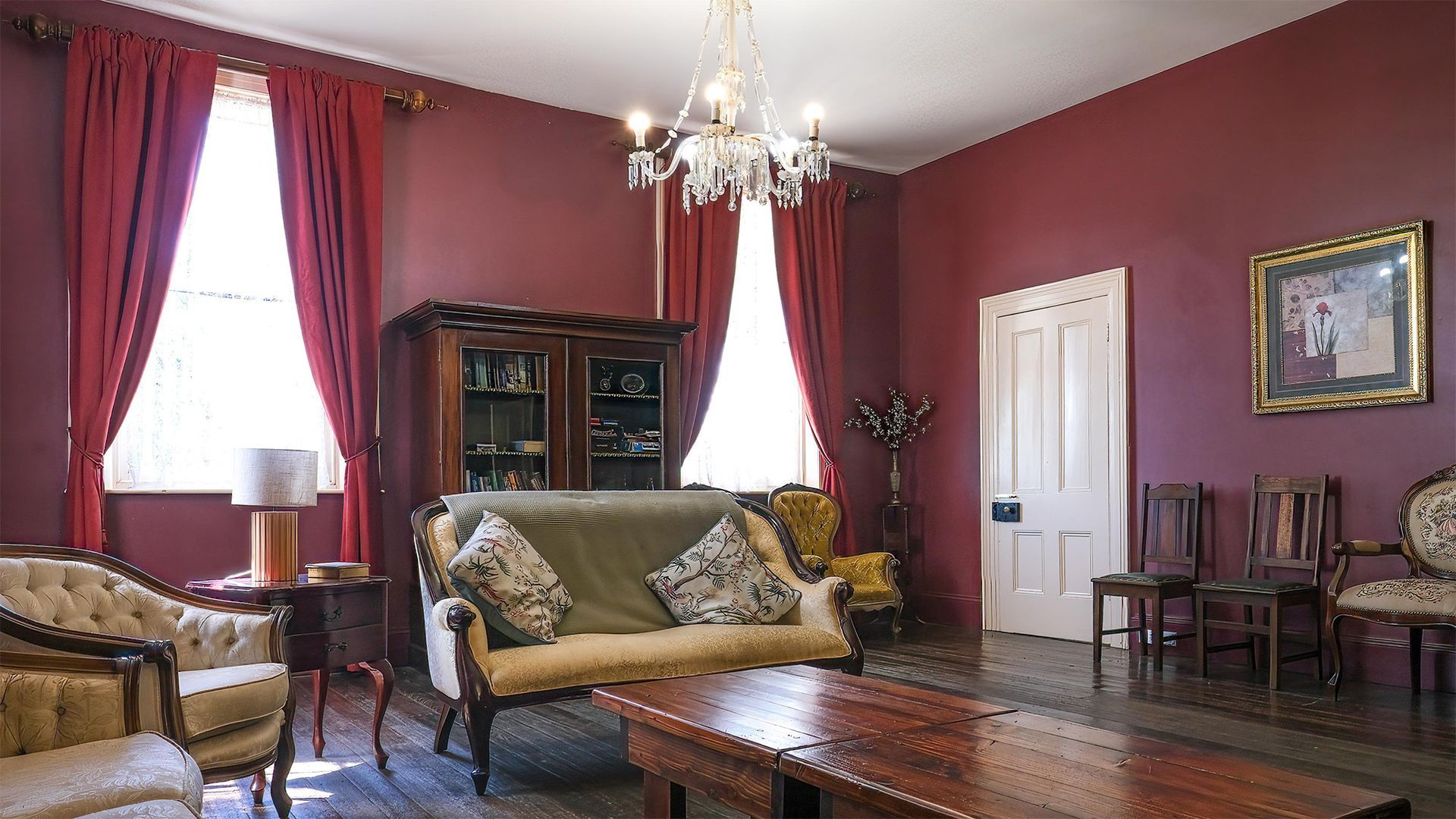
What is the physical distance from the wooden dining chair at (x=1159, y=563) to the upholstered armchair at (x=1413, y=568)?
2.68ft

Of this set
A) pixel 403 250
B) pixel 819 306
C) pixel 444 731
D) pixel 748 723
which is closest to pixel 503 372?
pixel 403 250

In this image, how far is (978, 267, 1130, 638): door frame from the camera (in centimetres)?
603

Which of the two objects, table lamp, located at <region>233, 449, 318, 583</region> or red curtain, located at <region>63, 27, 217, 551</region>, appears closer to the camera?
table lamp, located at <region>233, 449, 318, 583</region>

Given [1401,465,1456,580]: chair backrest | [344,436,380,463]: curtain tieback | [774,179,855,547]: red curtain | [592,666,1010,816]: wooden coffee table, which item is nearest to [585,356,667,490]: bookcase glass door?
[344,436,380,463]: curtain tieback

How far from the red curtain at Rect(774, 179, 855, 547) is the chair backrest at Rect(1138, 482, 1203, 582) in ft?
6.48

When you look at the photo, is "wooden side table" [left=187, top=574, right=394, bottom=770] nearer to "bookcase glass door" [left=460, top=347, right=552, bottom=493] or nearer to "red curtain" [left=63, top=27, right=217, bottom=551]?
"red curtain" [left=63, top=27, right=217, bottom=551]

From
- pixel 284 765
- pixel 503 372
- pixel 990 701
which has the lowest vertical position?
pixel 990 701

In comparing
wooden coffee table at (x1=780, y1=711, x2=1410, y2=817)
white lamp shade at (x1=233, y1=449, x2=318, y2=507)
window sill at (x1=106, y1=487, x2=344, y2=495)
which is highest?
white lamp shade at (x1=233, y1=449, x2=318, y2=507)

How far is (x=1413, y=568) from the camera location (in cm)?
454

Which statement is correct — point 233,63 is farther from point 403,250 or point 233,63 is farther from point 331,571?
point 331,571

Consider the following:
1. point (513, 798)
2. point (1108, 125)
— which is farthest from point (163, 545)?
point (1108, 125)

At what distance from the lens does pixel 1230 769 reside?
199 cm

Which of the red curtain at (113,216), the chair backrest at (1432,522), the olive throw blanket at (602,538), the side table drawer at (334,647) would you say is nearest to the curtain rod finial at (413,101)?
the red curtain at (113,216)

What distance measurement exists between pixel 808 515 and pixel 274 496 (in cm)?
363
